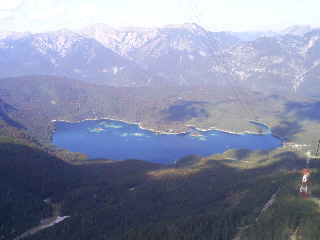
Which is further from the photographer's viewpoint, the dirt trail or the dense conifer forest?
the dirt trail

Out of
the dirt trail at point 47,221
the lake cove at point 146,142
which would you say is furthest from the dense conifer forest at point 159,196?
the lake cove at point 146,142

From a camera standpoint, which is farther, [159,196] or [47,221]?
[159,196]

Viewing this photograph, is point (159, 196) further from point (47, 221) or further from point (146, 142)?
point (146, 142)

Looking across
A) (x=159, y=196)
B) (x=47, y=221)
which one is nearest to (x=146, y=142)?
(x=159, y=196)

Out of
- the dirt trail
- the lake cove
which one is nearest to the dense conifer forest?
the dirt trail

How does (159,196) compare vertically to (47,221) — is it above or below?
above

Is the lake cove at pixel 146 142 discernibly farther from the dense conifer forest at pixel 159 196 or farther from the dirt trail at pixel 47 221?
the dirt trail at pixel 47 221

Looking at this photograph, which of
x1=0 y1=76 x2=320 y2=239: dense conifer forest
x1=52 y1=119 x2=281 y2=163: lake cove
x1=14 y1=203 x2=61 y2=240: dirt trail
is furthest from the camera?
Result: x1=52 y1=119 x2=281 y2=163: lake cove

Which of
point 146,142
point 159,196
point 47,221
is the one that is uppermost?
point 146,142

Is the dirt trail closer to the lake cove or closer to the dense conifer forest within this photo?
the dense conifer forest
